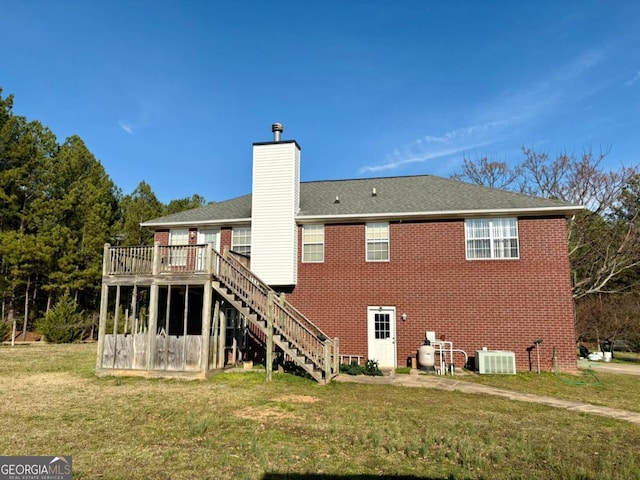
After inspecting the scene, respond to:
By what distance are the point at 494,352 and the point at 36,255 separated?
28.1 m

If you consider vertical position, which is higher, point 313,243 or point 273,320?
point 313,243

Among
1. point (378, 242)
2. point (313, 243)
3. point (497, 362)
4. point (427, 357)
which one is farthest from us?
point (313, 243)

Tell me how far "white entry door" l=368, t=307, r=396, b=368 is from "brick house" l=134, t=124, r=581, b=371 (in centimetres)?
3

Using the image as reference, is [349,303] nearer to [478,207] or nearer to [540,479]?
[478,207]

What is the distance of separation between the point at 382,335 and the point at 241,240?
645 cm

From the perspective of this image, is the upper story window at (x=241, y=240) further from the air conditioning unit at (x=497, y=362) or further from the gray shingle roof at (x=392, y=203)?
the air conditioning unit at (x=497, y=362)

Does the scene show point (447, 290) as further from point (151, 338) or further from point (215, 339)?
point (151, 338)

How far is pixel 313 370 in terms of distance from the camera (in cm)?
1162

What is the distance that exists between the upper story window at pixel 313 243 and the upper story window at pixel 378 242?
5.88 ft

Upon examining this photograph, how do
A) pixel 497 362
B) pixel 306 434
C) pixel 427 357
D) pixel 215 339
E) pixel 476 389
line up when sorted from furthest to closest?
pixel 427 357, pixel 215 339, pixel 497 362, pixel 476 389, pixel 306 434

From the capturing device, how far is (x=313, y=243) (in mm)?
15602

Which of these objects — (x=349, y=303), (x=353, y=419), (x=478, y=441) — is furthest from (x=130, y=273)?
→ (x=478, y=441)

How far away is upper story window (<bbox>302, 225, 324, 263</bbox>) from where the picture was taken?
611 inches

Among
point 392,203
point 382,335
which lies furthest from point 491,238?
point 382,335
